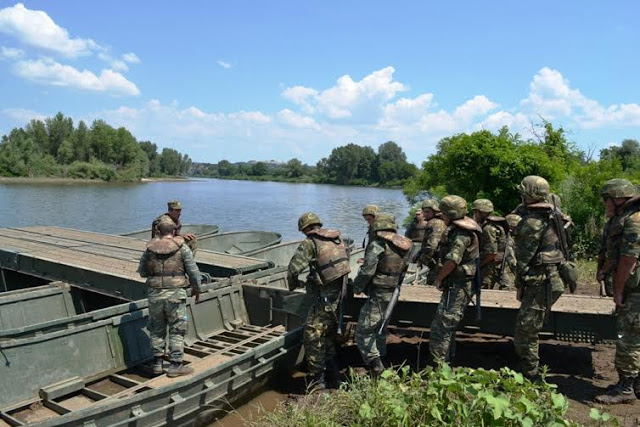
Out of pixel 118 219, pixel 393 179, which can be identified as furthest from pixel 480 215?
pixel 393 179

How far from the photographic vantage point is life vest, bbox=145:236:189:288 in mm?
6129

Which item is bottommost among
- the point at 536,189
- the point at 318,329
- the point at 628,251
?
the point at 318,329

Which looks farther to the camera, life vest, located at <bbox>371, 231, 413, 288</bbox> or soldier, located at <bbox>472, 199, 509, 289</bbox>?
soldier, located at <bbox>472, 199, 509, 289</bbox>

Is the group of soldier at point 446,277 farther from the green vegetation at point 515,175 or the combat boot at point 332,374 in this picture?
the green vegetation at point 515,175

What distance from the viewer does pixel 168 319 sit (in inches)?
246

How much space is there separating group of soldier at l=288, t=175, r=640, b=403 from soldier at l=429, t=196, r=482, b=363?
0.04 feet

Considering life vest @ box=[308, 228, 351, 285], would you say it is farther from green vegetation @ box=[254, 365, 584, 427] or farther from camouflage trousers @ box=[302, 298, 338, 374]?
green vegetation @ box=[254, 365, 584, 427]

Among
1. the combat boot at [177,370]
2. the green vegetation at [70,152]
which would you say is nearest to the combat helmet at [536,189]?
the combat boot at [177,370]

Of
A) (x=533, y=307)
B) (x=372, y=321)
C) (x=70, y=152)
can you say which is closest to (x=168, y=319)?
(x=372, y=321)

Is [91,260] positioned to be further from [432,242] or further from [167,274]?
[432,242]

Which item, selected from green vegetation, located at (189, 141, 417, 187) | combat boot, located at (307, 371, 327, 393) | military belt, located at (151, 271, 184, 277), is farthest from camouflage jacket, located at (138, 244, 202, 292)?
green vegetation, located at (189, 141, 417, 187)

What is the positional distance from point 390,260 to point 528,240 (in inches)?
60.2

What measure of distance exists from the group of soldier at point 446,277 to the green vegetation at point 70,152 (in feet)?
217

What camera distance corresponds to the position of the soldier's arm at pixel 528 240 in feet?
18.9
